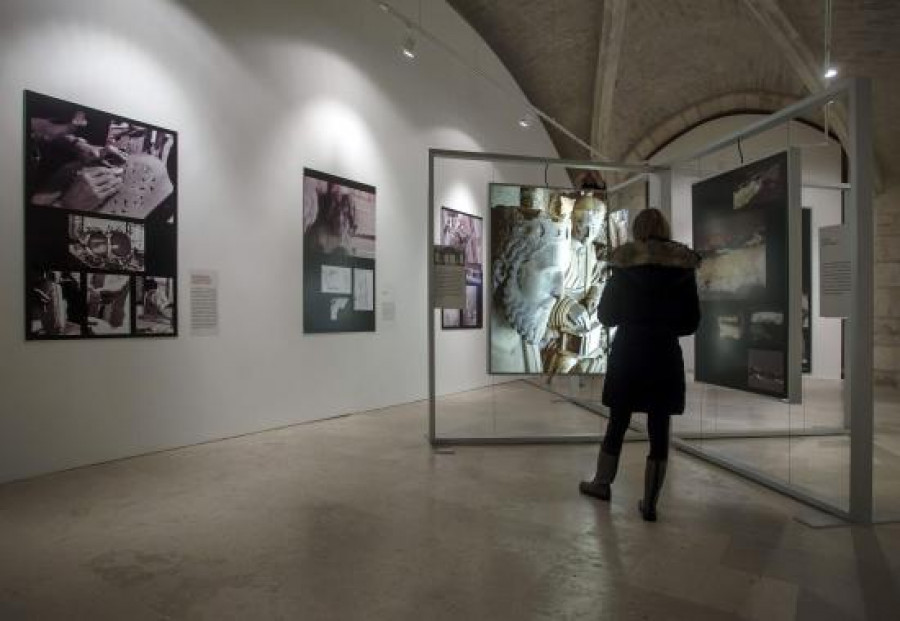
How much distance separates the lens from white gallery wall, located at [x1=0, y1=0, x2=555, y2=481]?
4430 mm

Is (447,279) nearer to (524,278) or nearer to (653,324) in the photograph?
(524,278)

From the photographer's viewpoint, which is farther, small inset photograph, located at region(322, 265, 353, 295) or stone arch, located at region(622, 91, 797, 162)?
stone arch, located at region(622, 91, 797, 162)

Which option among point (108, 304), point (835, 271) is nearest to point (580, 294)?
point (835, 271)

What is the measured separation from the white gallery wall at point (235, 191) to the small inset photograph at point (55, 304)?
83 mm

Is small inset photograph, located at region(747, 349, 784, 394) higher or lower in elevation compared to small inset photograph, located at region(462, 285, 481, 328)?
lower

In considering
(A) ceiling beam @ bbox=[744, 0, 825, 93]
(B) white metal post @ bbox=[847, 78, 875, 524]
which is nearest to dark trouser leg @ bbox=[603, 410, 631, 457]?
(B) white metal post @ bbox=[847, 78, 875, 524]

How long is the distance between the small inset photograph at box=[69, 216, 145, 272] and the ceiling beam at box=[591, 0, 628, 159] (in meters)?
8.95

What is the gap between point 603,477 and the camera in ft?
12.8

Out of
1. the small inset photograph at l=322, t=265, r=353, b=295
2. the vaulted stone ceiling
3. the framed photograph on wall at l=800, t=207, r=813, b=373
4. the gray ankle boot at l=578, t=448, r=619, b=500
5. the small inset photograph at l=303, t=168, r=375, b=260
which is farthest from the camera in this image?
the framed photograph on wall at l=800, t=207, r=813, b=373

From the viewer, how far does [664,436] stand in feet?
11.4

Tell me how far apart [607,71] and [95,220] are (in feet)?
33.0

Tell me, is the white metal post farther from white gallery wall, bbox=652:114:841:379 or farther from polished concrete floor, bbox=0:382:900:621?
white gallery wall, bbox=652:114:841:379

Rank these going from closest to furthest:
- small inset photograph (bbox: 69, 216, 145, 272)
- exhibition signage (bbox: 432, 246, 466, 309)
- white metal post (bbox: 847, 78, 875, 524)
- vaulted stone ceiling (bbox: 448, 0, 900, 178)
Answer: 1. white metal post (bbox: 847, 78, 875, 524)
2. small inset photograph (bbox: 69, 216, 145, 272)
3. exhibition signage (bbox: 432, 246, 466, 309)
4. vaulted stone ceiling (bbox: 448, 0, 900, 178)

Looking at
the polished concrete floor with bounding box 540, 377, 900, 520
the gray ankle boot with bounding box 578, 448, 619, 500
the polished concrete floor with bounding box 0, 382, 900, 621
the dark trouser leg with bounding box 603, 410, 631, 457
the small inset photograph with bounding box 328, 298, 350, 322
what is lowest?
the polished concrete floor with bounding box 540, 377, 900, 520
